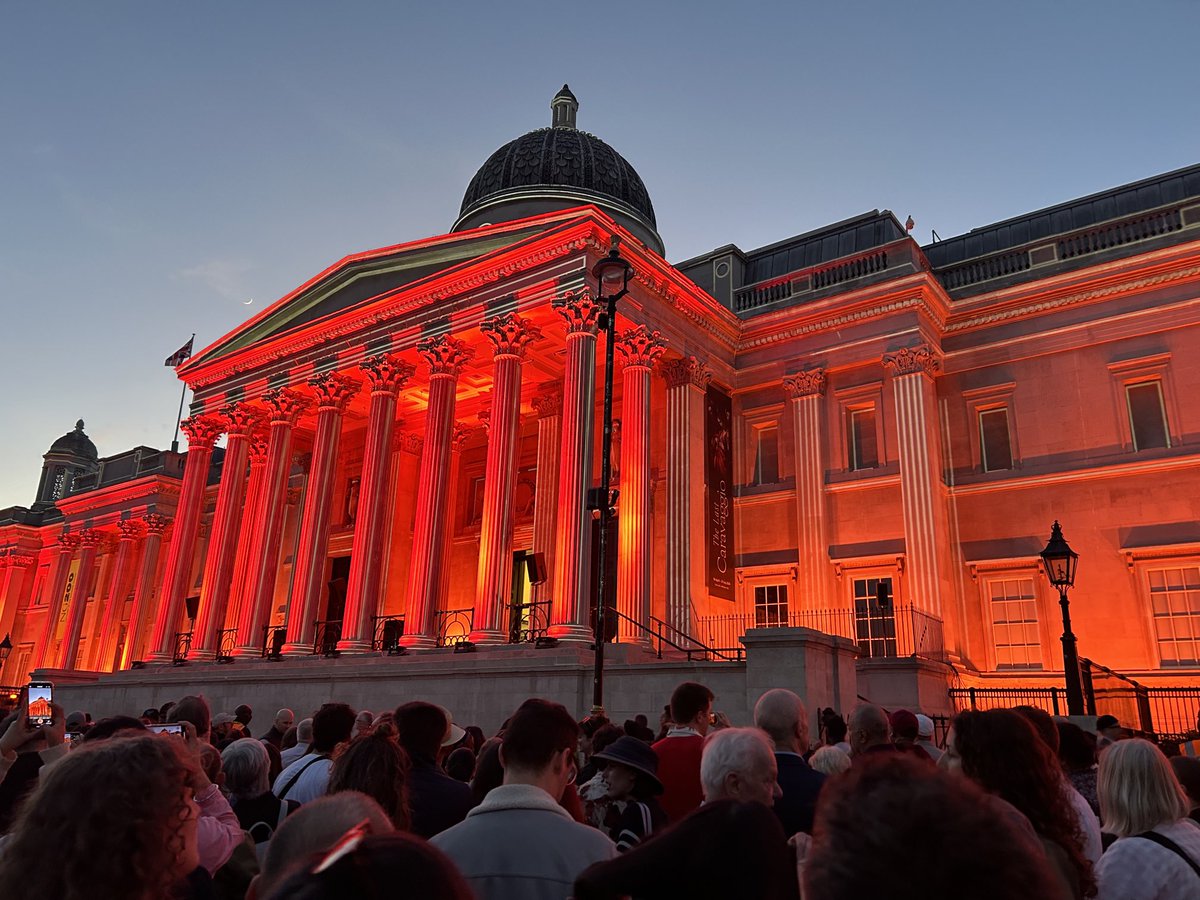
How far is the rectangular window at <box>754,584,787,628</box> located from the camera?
24281 millimetres

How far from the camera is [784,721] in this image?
16.0ft

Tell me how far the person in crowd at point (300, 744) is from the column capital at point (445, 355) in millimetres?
16878

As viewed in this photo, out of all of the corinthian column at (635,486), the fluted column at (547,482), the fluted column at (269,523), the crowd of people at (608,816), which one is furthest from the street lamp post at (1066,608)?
the fluted column at (269,523)

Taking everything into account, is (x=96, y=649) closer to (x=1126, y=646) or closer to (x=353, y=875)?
(x=1126, y=646)

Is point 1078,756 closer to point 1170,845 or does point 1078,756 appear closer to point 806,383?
point 1170,845

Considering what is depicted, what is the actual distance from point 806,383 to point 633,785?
70.5ft

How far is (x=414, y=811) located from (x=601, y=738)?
216 centimetres

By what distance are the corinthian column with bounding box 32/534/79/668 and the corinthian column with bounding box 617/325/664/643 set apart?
34107 mm

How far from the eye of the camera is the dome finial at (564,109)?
111ft

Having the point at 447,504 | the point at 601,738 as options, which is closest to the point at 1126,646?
the point at 447,504

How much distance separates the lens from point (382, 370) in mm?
25703

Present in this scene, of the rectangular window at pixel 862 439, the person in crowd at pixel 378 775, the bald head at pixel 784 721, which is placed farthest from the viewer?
the rectangular window at pixel 862 439

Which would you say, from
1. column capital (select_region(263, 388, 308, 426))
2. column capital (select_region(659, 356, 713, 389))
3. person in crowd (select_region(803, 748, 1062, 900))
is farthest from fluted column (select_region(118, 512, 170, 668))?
person in crowd (select_region(803, 748, 1062, 900))

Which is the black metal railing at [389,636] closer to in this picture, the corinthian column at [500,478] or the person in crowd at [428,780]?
the corinthian column at [500,478]
